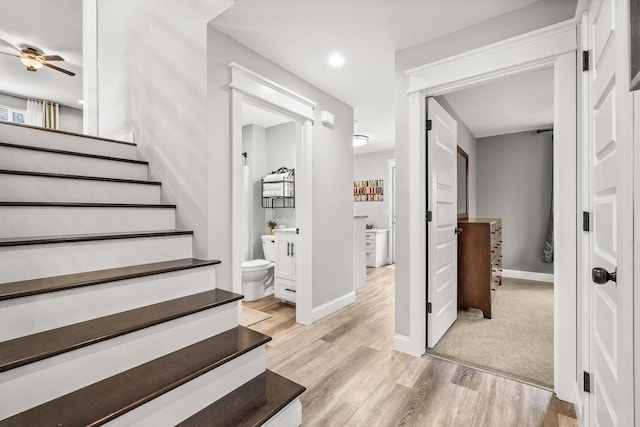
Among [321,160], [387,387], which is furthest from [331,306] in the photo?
[321,160]

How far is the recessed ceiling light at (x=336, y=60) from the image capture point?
250 centimetres

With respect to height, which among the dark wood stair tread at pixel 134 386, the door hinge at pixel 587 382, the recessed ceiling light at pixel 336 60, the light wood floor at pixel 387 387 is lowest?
the light wood floor at pixel 387 387

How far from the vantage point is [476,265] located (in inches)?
119

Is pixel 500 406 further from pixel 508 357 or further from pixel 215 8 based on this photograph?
pixel 215 8

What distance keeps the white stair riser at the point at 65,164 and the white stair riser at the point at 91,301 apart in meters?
1.08

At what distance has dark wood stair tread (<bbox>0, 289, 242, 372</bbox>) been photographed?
0.94 meters

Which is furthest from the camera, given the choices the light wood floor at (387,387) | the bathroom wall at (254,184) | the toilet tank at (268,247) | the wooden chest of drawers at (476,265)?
the bathroom wall at (254,184)

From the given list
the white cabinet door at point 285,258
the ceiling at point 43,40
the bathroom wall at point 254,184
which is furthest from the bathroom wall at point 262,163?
the ceiling at point 43,40

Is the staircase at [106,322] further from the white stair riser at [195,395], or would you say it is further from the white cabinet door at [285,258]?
the white cabinet door at [285,258]

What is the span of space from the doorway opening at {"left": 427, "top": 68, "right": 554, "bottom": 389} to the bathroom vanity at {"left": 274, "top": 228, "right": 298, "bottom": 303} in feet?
5.40

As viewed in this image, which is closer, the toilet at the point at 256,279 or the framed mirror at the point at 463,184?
the toilet at the point at 256,279

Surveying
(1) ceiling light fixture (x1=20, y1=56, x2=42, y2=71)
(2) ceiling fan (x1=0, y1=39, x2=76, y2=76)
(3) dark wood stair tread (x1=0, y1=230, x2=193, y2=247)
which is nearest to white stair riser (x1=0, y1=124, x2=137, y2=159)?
(3) dark wood stair tread (x1=0, y1=230, x2=193, y2=247)

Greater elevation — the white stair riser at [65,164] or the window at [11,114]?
the window at [11,114]

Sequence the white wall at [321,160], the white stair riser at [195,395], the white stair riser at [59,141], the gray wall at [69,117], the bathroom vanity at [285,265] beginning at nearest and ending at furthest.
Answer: the white stair riser at [195,395] → the white stair riser at [59,141] → the white wall at [321,160] → the bathroom vanity at [285,265] → the gray wall at [69,117]
